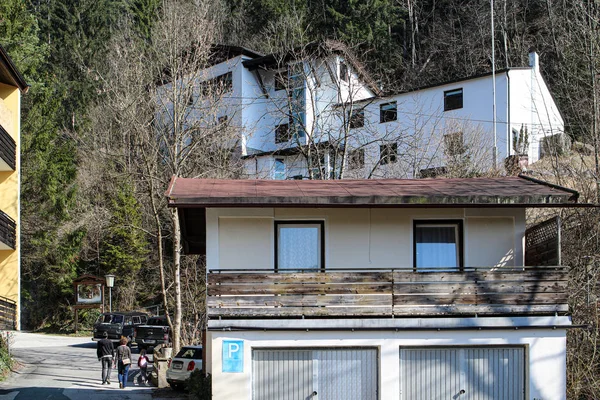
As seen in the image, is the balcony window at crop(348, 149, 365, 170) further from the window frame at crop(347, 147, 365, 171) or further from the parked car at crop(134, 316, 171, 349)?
the parked car at crop(134, 316, 171, 349)

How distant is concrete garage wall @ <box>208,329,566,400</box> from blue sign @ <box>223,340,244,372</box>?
80 millimetres

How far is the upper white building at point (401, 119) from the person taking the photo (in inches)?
1375

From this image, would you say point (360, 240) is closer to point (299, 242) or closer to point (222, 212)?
point (299, 242)

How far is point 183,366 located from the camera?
77.1 ft

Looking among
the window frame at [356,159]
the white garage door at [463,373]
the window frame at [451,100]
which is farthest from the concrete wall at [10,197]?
the window frame at [451,100]

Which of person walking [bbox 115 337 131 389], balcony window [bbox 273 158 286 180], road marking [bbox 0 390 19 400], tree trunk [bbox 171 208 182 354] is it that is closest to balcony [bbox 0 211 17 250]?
road marking [bbox 0 390 19 400]

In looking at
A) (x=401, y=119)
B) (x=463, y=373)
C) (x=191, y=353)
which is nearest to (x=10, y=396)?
(x=191, y=353)

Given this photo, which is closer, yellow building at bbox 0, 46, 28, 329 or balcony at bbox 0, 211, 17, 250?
balcony at bbox 0, 211, 17, 250

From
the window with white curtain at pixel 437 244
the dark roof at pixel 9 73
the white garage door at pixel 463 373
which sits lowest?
the white garage door at pixel 463 373

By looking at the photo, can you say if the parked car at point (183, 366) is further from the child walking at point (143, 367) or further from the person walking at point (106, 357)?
the person walking at point (106, 357)

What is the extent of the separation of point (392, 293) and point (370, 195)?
6.72 ft

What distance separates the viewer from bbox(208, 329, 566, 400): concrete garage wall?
50.6 ft

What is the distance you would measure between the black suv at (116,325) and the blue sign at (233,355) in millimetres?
22162

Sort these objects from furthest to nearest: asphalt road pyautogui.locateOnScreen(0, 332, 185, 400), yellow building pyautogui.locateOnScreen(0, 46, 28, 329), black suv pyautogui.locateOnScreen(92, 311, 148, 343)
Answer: black suv pyautogui.locateOnScreen(92, 311, 148, 343), yellow building pyautogui.locateOnScreen(0, 46, 28, 329), asphalt road pyautogui.locateOnScreen(0, 332, 185, 400)
